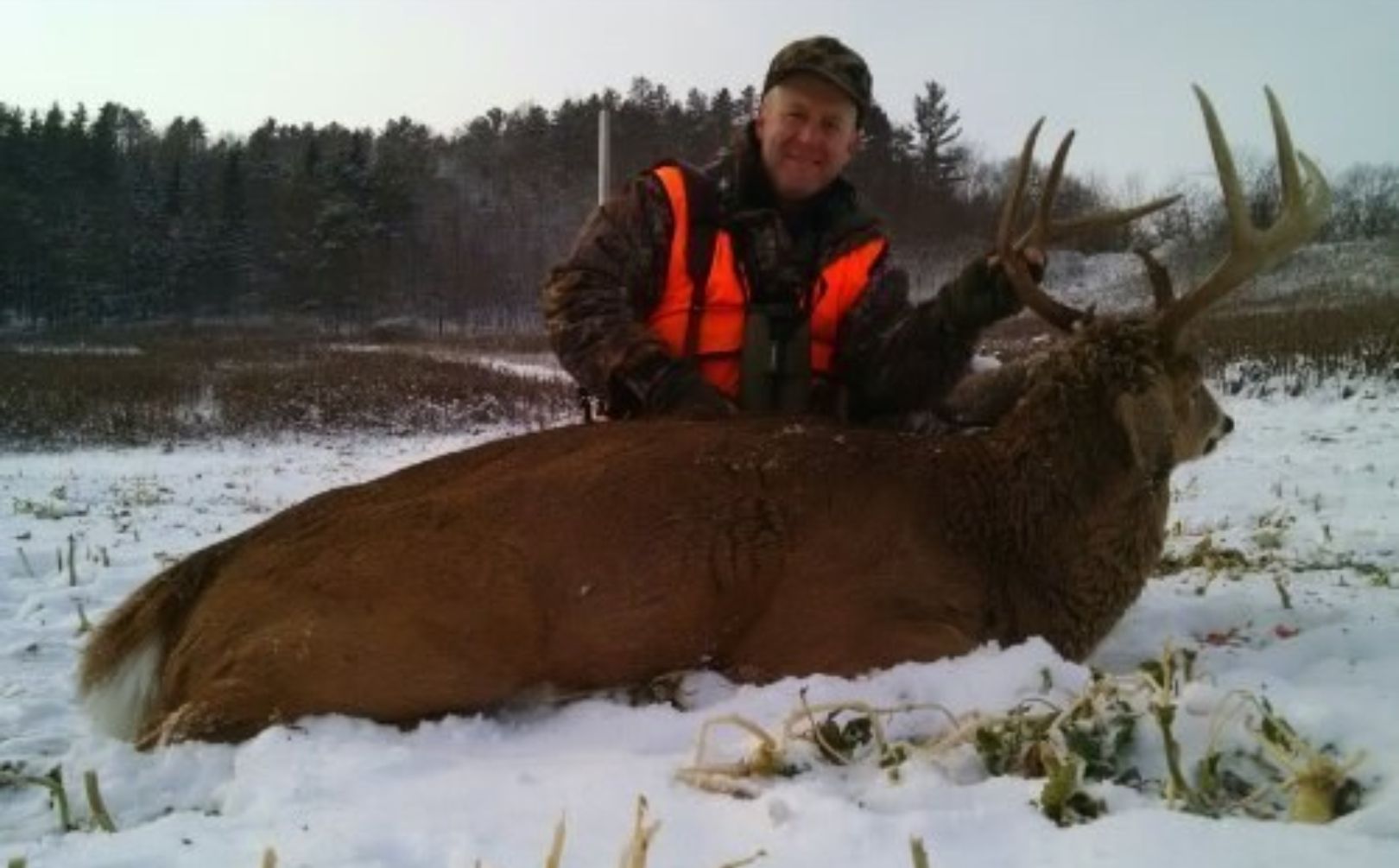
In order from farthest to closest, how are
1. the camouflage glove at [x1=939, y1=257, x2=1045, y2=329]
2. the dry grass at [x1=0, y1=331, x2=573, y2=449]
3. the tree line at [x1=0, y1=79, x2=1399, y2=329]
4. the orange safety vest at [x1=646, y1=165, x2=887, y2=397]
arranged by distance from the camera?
1. the tree line at [x1=0, y1=79, x2=1399, y2=329]
2. the dry grass at [x1=0, y1=331, x2=573, y2=449]
3. the orange safety vest at [x1=646, y1=165, x2=887, y2=397]
4. the camouflage glove at [x1=939, y1=257, x2=1045, y2=329]

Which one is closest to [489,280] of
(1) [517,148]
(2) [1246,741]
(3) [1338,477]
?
(1) [517,148]

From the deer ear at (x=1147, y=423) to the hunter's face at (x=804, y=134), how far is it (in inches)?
83.1

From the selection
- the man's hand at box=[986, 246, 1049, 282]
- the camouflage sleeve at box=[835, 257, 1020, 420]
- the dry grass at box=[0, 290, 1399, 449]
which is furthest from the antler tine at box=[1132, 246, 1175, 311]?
the dry grass at box=[0, 290, 1399, 449]

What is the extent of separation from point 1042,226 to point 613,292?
6.19ft

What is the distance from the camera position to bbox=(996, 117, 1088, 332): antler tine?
14.3ft

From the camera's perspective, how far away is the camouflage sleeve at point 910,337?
15.9 feet

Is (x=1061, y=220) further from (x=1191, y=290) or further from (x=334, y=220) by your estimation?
(x=334, y=220)

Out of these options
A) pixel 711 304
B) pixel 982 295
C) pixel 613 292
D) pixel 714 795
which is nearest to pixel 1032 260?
pixel 982 295

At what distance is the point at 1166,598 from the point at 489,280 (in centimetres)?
6801

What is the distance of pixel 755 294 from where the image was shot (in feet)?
18.1

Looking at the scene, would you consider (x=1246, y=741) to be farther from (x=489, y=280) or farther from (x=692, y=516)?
(x=489, y=280)

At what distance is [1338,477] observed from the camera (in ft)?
29.1

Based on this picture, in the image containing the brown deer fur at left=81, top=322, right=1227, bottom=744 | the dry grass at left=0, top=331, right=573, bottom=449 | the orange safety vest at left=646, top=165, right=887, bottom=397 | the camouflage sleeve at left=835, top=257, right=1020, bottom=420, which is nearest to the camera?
the brown deer fur at left=81, top=322, right=1227, bottom=744

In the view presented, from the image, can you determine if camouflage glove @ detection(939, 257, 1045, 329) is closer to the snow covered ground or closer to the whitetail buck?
the whitetail buck
